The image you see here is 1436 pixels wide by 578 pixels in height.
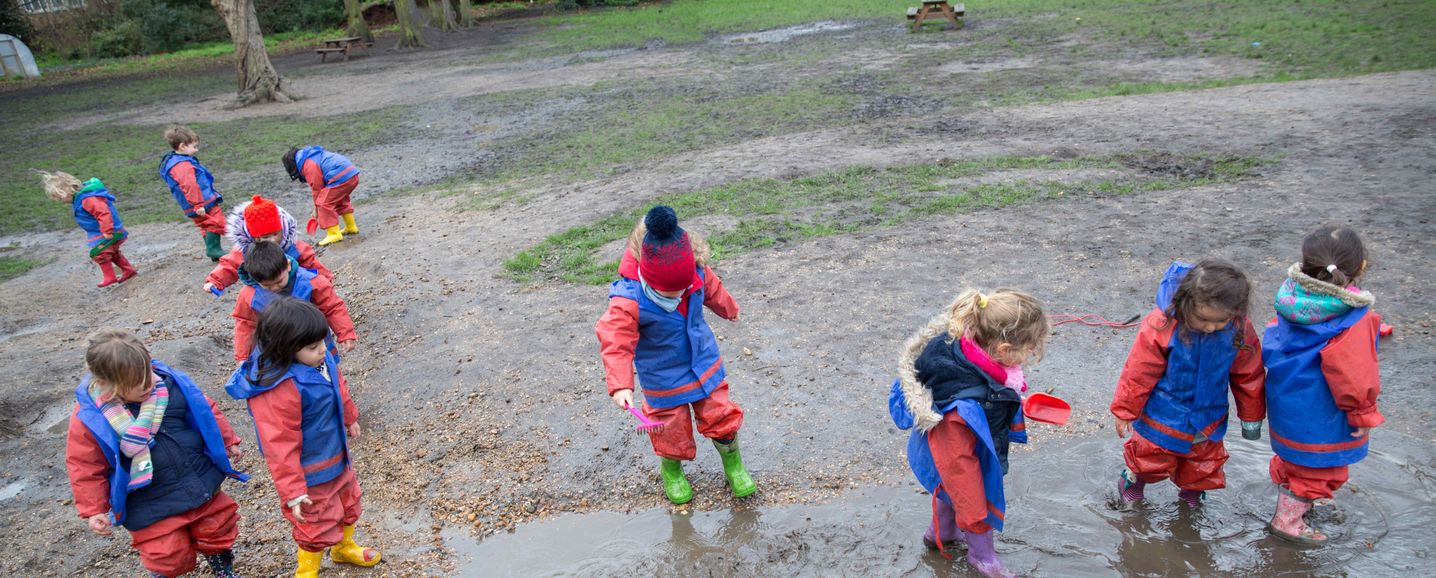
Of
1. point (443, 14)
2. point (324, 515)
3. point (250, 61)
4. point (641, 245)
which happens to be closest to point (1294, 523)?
point (641, 245)

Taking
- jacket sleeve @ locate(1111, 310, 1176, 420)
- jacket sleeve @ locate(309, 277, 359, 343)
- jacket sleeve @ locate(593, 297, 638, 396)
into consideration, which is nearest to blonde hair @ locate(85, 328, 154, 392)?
jacket sleeve @ locate(309, 277, 359, 343)

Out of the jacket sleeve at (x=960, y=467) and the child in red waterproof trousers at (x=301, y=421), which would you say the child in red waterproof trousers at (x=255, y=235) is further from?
the jacket sleeve at (x=960, y=467)

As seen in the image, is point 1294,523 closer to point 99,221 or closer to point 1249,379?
point 1249,379

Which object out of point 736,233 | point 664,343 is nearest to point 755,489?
point 664,343

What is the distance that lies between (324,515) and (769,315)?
11.1 feet

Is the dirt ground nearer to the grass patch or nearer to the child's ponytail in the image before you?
the grass patch

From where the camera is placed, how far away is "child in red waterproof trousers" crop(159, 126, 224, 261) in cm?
888

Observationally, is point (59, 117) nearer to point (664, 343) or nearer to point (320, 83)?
point (320, 83)

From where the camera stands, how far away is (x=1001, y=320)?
3.20m

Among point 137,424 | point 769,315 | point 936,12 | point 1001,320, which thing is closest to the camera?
point 1001,320

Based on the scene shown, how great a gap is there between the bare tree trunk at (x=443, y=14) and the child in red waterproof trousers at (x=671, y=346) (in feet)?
105

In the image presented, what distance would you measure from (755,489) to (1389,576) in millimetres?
2587

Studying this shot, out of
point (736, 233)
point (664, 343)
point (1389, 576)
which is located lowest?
point (1389, 576)

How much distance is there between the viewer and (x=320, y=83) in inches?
910
